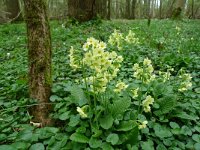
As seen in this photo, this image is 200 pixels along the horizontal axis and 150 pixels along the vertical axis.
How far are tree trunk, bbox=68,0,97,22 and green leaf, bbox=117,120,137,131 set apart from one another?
7699 millimetres

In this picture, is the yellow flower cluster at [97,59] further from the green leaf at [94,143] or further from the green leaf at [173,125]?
the green leaf at [173,125]

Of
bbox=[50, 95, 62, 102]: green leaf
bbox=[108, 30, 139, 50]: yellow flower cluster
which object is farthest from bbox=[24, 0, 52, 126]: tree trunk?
bbox=[108, 30, 139, 50]: yellow flower cluster

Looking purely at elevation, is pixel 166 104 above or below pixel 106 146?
above

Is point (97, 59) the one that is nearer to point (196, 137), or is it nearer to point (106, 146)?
point (106, 146)

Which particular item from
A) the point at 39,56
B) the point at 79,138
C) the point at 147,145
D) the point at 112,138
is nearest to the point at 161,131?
the point at 147,145

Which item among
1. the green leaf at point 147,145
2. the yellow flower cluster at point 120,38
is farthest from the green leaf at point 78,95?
the yellow flower cluster at point 120,38

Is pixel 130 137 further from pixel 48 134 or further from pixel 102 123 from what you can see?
pixel 48 134

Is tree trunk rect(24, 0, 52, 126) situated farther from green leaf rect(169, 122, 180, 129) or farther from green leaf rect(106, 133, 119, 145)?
green leaf rect(169, 122, 180, 129)

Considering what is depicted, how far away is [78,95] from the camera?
284cm

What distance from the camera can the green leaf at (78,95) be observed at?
277 cm

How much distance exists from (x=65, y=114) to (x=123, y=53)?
2630 mm

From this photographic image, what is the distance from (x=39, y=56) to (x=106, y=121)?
42.7 inches

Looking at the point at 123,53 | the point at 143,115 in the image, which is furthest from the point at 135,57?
the point at 143,115

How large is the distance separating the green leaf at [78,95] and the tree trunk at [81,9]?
7.23 metres
